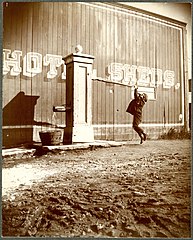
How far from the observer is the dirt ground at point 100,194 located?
144cm

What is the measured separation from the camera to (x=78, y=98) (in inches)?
77.8

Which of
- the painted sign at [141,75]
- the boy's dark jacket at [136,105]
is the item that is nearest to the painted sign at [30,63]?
the painted sign at [141,75]

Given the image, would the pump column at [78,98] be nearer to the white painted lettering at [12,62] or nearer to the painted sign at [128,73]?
the painted sign at [128,73]

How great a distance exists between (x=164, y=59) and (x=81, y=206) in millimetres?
1195

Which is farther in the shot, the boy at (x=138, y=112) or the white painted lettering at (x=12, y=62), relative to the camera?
the boy at (x=138, y=112)

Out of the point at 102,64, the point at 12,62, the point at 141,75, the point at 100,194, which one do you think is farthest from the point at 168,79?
the point at 12,62

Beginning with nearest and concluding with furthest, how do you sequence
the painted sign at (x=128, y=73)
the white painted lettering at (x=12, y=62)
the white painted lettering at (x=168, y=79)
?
the white painted lettering at (x=12, y=62), the painted sign at (x=128, y=73), the white painted lettering at (x=168, y=79)

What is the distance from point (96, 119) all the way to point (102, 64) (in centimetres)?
41

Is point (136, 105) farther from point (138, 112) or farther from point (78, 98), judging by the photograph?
point (78, 98)

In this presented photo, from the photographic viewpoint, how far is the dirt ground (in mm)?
1437

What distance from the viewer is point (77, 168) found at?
5.55 ft

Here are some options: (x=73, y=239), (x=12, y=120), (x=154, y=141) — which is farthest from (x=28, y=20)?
(x=73, y=239)

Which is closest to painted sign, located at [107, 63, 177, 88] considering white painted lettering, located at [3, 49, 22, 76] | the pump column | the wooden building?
the wooden building

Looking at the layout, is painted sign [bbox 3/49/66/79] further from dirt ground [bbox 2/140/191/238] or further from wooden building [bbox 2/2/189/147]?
dirt ground [bbox 2/140/191/238]
